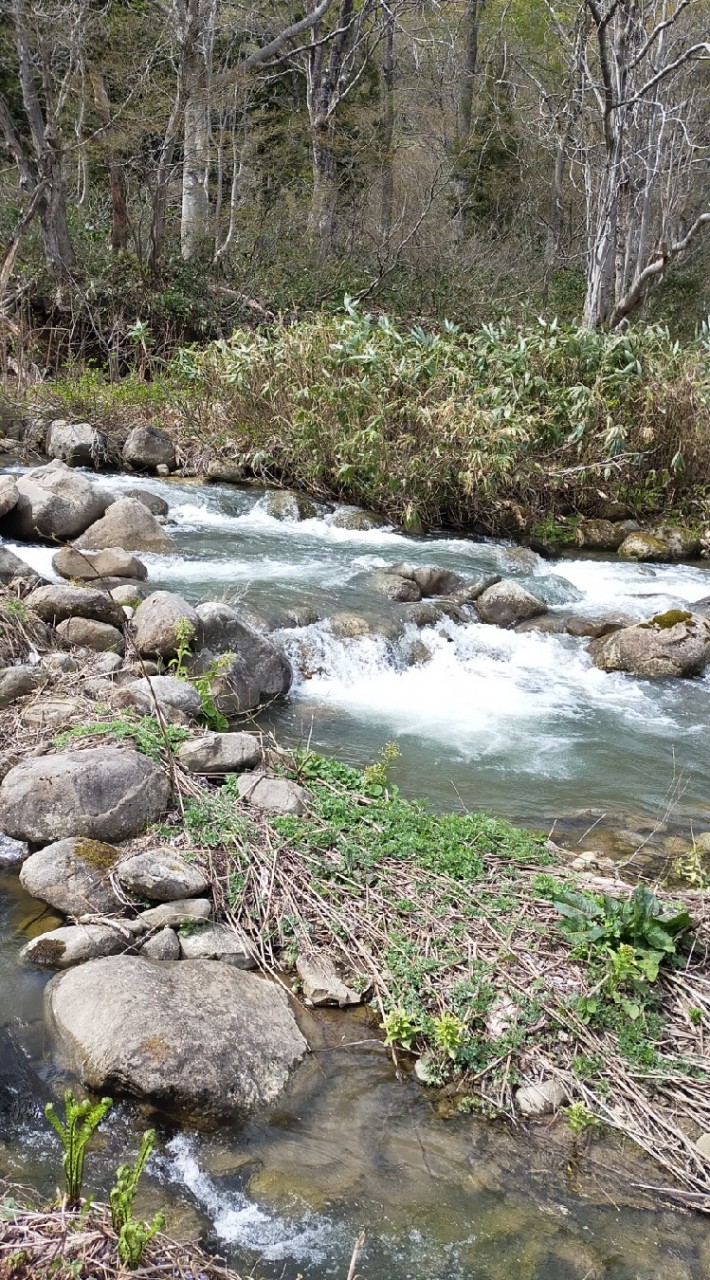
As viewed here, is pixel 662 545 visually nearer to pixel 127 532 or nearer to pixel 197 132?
pixel 127 532

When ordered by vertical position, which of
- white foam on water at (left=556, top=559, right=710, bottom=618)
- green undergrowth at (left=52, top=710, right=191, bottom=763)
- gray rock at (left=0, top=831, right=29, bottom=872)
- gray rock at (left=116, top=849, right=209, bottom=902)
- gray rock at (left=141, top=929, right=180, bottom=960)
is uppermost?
green undergrowth at (left=52, top=710, right=191, bottom=763)

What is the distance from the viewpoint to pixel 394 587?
27.6ft

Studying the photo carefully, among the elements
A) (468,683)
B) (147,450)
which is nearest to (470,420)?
(468,683)

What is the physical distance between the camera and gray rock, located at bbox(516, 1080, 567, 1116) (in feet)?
10.6

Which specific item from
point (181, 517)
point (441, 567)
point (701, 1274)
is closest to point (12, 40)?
point (181, 517)

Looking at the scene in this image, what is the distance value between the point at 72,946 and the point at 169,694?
71.5 inches

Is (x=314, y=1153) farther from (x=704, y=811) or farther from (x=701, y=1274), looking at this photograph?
(x=704, y=811)

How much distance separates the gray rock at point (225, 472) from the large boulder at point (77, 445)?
4.14 ft

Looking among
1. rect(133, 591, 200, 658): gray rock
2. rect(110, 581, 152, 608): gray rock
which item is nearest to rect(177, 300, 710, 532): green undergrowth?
rect(110, 581, 152, 608): gray rock

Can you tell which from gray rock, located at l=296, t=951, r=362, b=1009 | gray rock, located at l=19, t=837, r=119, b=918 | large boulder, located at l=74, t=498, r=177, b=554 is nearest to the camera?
gray rock, located at l=296, t=951, r=362, b=1009

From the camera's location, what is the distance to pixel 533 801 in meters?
5.55

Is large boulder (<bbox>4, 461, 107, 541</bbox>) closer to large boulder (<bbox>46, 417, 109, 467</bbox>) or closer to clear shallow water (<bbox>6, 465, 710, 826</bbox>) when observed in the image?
clear shallow water (<bbox>6, 465, 710, 826</bbox>)

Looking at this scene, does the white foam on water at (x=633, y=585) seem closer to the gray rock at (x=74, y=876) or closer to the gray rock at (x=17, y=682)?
the gray rock at (x=17, y=682)

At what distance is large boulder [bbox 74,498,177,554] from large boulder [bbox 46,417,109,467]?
2872mm
